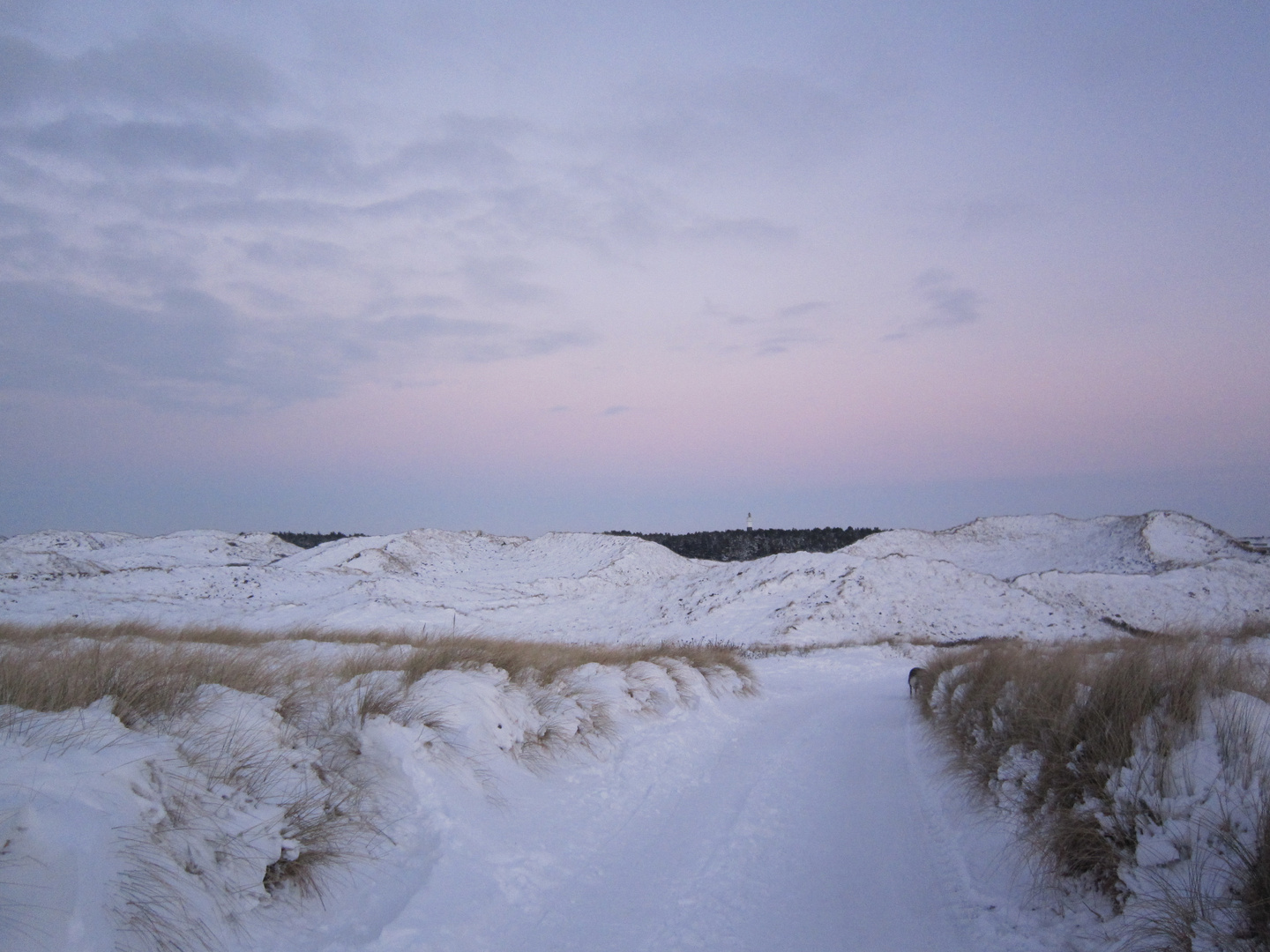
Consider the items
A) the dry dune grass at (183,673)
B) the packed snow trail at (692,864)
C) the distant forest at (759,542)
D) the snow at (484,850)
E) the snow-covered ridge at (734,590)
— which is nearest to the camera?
the snow at (484,850)

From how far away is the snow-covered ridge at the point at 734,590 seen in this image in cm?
3044

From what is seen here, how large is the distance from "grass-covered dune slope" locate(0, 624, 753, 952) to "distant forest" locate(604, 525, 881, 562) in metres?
64.3

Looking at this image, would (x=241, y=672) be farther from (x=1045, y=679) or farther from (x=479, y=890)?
(x=1045, y=679)

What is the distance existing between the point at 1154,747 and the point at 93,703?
6747mm

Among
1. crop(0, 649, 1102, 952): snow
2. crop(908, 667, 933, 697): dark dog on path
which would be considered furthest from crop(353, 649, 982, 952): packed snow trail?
crop(908, 667, 933, 697): dark dog on path

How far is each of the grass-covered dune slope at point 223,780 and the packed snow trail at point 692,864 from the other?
38 centimetres

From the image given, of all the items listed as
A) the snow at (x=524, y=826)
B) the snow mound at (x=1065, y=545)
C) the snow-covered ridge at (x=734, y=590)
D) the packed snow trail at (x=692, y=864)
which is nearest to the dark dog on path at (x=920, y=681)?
the snow at (x=524, y=826)

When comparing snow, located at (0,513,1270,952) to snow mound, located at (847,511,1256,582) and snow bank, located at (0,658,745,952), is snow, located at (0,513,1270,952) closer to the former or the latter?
snow bank, located at (0,658,745,952)

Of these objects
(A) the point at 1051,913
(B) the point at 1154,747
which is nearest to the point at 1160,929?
(A) the point at 1051,913

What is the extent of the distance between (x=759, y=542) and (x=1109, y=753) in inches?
2951

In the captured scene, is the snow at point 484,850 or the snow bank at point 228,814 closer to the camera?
the snow bank at point 228,814

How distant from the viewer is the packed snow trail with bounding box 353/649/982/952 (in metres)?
4.03

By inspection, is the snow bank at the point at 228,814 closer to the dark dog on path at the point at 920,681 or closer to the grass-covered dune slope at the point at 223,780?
the grass-covered dune slope at the point at 223,780

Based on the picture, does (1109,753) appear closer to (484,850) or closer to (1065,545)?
(484,850)
